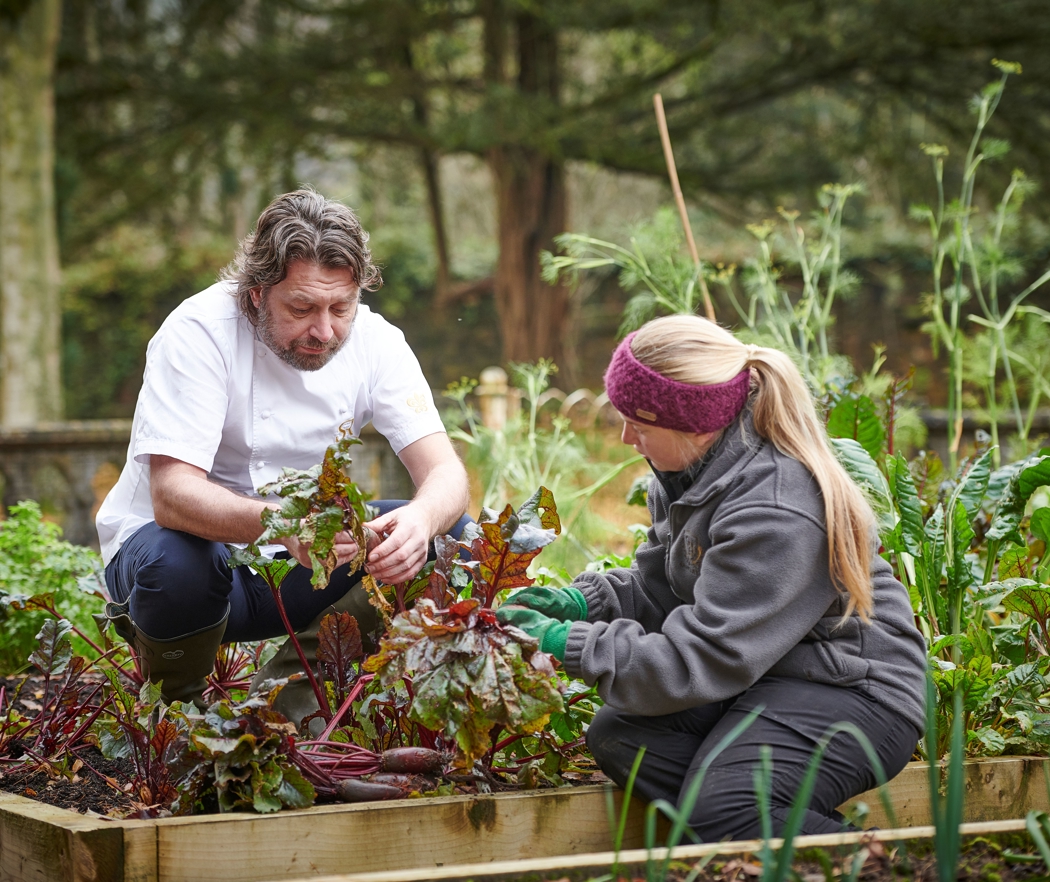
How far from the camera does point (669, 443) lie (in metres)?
1.90

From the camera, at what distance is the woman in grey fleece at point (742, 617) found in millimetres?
1715

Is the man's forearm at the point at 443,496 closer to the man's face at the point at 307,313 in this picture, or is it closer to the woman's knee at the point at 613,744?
the man's face at the point at 307,313

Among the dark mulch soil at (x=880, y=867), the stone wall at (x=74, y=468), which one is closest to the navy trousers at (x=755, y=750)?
the dark mulch soil at (x=880, y=867)

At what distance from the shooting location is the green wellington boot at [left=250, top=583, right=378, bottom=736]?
238cm

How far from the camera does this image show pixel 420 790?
1851 millimetres

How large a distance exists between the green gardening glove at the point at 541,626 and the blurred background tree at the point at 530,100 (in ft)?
23.6

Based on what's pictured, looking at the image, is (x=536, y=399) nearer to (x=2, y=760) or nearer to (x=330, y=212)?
(x=330, y=212)

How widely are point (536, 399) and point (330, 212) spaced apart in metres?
1.70

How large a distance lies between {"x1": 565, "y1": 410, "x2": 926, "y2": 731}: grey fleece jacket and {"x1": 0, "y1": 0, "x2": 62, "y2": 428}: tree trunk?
8600 mm

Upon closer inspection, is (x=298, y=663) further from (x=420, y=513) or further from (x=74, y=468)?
(x=74, y=468)

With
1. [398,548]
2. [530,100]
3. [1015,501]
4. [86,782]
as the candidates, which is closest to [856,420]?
[1015,501]

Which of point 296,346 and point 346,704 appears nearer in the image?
point 346,704

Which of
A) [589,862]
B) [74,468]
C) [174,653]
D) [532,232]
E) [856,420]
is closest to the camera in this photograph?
[589,862]

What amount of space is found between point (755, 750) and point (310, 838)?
0.74 m
